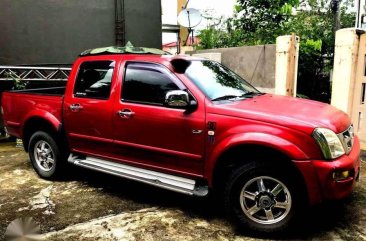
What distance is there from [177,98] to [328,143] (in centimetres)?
145

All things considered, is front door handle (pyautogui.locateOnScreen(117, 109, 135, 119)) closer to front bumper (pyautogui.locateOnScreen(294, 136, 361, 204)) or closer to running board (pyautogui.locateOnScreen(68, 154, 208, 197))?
running board (pyautogui.locateOnScreen(68, 154, 208, 197))

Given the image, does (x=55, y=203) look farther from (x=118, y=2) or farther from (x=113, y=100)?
(x=118, y=2)

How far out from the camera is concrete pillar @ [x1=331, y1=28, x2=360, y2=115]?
20.0 ft

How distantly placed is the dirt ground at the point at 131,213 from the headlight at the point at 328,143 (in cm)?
47

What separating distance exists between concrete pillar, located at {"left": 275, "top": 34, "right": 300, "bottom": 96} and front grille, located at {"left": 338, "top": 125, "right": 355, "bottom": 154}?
3810 millimetres

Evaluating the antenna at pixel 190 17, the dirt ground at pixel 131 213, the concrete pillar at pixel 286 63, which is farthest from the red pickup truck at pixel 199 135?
the antenna at pixel 190 17

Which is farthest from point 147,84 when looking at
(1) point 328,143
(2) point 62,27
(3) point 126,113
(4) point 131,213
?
(2) point 62,27

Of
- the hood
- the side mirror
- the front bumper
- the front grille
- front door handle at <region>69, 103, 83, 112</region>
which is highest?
the side mirror

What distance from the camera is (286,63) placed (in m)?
7.20

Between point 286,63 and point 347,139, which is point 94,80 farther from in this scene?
point 286,63

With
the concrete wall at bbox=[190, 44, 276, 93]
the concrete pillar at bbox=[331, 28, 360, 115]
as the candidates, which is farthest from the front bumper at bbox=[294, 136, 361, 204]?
the concrete wall at bbox=[190, 44, 276, 93]

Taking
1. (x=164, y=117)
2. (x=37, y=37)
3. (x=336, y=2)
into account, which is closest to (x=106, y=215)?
(x=164, y=117)

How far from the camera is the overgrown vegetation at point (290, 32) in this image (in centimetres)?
986

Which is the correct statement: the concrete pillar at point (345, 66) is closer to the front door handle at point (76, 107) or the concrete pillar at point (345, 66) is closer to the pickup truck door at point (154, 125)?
the pickup truck door at point (154, 125)
